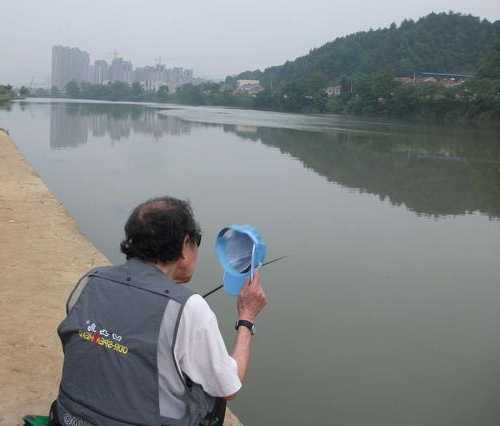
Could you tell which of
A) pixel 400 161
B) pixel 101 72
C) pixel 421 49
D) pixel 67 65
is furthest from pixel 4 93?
pixel 101 72

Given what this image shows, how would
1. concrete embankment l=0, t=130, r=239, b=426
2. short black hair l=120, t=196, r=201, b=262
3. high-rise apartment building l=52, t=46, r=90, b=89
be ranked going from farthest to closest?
high-rise apartment building l=52, t=46, r=90, b=89 < concrete embankment l=0, t=130, r=239, b=426 < short black hair l=120, t=196, r=201, b=262

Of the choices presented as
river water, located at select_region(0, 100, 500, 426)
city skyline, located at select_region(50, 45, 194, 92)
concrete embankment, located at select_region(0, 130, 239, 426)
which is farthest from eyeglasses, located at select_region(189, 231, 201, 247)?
city skyline, located at select_region(50, 45, 194, 92)

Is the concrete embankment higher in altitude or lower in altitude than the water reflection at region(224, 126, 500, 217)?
lower

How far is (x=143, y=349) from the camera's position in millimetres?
1118

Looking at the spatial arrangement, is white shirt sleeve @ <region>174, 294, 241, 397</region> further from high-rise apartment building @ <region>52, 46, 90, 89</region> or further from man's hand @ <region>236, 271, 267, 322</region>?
high-rise apartment building @ <region>52, 46, 90, 89</region>

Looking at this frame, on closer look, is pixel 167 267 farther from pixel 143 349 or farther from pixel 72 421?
pixel 72 421

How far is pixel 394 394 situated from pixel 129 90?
79.7 meters

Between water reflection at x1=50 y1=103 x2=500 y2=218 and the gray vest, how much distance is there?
675cm

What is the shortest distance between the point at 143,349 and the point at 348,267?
12.6 feet

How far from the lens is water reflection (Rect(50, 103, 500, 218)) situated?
344 inches

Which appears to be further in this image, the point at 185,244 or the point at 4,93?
the point at 4,93

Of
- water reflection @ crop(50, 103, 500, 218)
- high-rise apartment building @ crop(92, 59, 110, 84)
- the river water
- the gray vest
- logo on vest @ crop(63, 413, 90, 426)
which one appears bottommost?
the river water

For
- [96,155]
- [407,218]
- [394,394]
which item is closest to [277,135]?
[96,155]

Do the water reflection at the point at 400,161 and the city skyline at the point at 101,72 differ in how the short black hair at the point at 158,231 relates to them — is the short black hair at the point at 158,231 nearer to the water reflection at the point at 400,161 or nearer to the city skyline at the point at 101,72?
the water reflection at the point at 400,161
